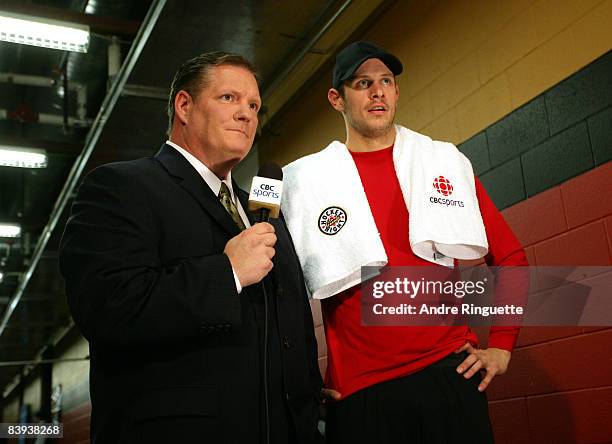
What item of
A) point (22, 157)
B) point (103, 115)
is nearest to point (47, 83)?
point (22, 157)

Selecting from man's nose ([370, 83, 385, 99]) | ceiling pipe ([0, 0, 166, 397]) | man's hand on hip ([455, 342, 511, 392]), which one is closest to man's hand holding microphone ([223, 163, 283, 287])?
man's hand on hip ([455, 342, 511, 392])

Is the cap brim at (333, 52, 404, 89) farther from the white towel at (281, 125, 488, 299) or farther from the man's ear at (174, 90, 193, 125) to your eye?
the man's ear at (174, 90, 193, 125)

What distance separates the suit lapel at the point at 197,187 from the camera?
1581mm

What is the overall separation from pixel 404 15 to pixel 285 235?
2241 millimetres

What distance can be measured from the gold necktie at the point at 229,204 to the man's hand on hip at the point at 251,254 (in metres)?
0.21

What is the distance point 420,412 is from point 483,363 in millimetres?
232

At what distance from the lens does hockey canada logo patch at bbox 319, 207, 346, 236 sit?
191cm

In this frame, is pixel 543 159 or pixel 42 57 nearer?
pixel 543 159

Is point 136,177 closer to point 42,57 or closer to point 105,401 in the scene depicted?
point 105,401

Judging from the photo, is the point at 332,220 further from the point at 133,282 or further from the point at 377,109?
the point at 133,282

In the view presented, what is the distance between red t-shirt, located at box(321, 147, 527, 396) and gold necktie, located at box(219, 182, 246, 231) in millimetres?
398

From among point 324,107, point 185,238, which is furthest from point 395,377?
point 324,107

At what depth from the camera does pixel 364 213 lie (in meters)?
1.89

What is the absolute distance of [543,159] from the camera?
2.62m
